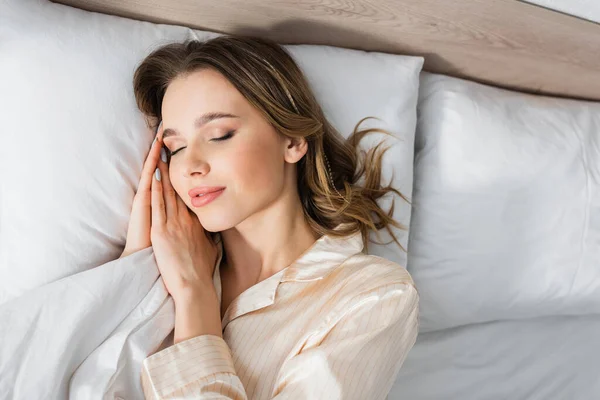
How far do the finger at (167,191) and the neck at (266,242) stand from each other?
0.49 feet

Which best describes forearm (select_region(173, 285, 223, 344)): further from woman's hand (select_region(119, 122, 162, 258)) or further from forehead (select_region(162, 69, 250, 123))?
forehead (select_region(162, 69, 250, 123))

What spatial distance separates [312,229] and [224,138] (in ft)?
1.18

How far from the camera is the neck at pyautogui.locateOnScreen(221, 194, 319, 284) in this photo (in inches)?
57.7

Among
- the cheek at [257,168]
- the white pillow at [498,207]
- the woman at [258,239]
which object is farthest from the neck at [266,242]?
the white pillow at [498,207]

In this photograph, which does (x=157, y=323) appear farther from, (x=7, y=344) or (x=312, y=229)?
(x=312, y=229)

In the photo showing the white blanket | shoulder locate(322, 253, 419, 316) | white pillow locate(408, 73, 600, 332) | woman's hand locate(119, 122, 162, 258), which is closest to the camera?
the white blanket

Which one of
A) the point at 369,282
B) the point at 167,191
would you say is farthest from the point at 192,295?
the point at 369,282

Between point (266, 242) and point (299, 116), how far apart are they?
312mm

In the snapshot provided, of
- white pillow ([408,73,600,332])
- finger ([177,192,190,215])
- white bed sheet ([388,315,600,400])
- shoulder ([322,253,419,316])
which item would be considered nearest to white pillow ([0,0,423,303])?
finger ([177,192,190,215])

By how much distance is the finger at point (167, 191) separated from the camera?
1.43 meters

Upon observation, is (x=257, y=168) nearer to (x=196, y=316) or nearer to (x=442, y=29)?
(x=196, y=316)

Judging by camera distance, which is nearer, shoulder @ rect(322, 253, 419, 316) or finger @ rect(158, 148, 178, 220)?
shoulder @ rect(322, 253, 419, 316)

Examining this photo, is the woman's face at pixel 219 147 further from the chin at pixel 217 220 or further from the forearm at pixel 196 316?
the forearm at pixel 196 316

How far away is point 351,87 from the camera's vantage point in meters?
1.60
